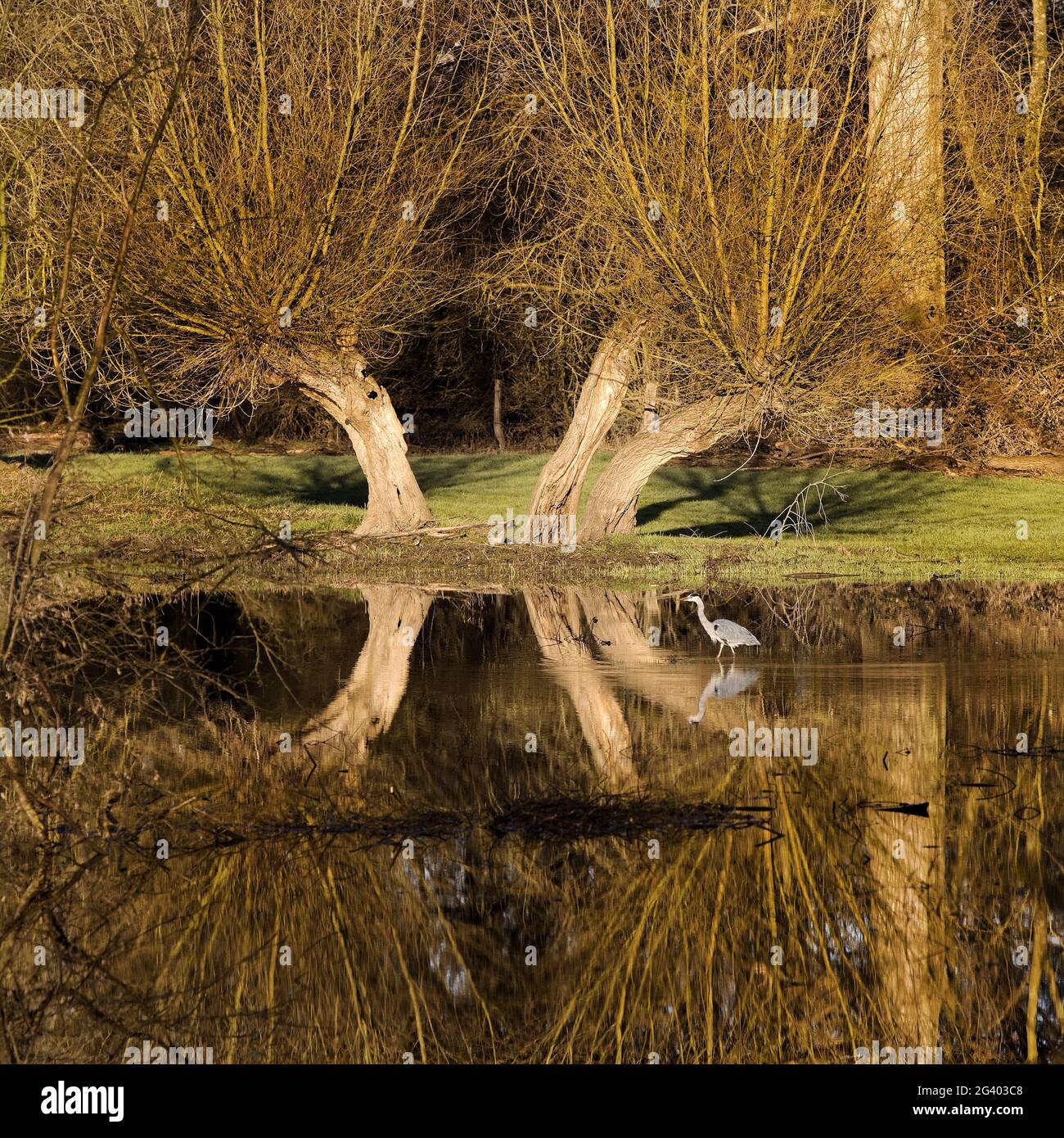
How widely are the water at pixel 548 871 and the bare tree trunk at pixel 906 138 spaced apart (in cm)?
930

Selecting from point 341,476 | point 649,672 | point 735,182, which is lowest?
point 649,672

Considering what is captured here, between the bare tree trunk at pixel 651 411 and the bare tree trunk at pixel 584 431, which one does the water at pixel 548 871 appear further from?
the bare tree trunk at pixel 584 431

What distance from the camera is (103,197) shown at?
21.1m

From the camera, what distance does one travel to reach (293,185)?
2152 cm

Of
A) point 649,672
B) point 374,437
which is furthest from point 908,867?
point 374,437

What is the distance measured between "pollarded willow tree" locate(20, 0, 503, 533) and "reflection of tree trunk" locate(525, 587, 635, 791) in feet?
17.0

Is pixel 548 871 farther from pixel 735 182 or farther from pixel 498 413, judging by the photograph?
pixel 498 413

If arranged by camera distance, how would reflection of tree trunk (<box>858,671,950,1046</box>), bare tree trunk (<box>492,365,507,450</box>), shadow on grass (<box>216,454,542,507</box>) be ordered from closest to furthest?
reflection of tree trunk (<box>858,671,950,1046</box>) → shadow on grass (<box>216,454,542,507</box>) → bare tree trunk (<box>492,365,507,450</box>)

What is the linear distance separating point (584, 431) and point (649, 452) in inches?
42.0

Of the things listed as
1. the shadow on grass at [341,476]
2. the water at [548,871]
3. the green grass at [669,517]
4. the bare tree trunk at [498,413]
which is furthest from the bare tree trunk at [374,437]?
the bare tree trunk at [498,413]

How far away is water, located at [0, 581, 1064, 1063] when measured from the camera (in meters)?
6.51

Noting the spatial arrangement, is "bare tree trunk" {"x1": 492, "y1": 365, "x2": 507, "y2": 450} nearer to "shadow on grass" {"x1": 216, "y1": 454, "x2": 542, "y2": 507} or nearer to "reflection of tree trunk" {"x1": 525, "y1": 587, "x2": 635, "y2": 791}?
"shadow on grass" {"x1": 216, "y1": 454, "x2": 542, "y2": 507}

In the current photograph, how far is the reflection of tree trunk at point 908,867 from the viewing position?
21.7ft

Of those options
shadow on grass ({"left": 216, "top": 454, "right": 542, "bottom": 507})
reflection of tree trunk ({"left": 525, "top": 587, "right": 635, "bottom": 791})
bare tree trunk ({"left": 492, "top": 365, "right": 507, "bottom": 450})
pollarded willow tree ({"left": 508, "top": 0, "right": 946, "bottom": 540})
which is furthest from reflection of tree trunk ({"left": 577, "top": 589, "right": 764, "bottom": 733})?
bare tree trunk ({"left": 492, "top": 365, "right": 507, "bottom": 450})
